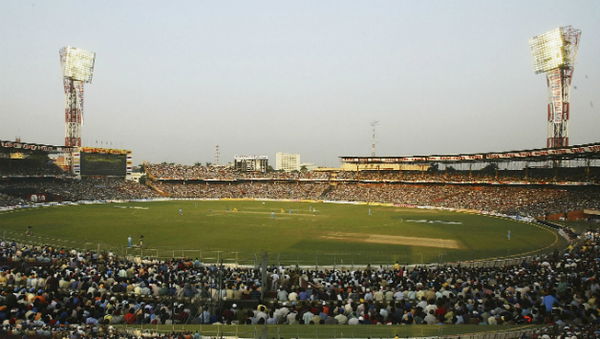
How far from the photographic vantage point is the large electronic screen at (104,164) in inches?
3253

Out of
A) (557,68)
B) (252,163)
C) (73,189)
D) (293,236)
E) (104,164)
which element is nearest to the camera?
(293,236)

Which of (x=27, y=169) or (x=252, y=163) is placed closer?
(x=27, y=169)

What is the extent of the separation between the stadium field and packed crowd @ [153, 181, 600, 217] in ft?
30.0

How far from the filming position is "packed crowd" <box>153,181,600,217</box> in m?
55.4

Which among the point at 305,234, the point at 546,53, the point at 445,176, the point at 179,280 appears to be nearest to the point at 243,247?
the point at 305,234

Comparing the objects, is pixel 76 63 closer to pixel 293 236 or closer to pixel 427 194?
pixel 293 236

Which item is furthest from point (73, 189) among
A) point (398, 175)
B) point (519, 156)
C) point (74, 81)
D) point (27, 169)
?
point (519, 156)

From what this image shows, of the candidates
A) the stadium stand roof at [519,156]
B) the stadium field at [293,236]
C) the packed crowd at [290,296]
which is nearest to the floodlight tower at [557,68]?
the stadium stand roof at [519,156]

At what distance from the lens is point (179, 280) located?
52.3ft

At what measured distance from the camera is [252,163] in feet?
430

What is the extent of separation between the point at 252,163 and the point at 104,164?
52.7 metres

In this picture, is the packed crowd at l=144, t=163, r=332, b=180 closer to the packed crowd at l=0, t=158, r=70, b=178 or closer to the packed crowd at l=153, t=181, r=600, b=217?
the packed crowd at l=153, t=181, r=600, b=217

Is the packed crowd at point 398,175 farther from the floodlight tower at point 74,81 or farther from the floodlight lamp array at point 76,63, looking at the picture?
the floodlight lamp array at point 76,63

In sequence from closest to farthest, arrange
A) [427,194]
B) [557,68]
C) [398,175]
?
[557,68], [427,194], [398,175]
